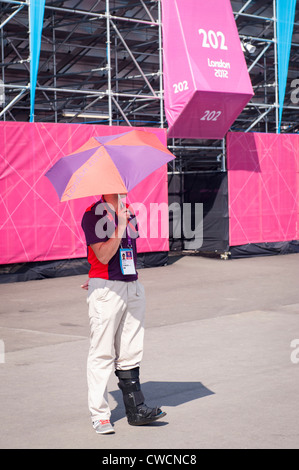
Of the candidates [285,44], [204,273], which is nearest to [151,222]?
[204,273]

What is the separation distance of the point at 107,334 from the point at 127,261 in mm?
515

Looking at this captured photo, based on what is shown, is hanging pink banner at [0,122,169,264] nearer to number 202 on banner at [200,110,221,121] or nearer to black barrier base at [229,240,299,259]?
number 202 on banner at [200,110,221,121]

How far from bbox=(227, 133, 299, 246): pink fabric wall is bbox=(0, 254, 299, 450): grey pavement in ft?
15.0

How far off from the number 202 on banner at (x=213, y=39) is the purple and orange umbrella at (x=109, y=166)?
9819 millimetres

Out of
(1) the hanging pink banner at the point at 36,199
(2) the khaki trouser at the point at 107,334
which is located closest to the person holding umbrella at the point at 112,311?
(2) the khaki trouser at the point at 107,334

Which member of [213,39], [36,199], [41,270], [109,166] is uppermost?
[213,39]

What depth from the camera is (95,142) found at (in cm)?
509

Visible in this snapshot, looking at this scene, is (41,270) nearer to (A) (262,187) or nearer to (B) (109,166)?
(A) (262,187)

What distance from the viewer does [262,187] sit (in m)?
17.0

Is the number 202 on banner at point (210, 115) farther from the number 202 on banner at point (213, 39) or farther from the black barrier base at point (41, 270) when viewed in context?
the black barrier base at point (41, 270)

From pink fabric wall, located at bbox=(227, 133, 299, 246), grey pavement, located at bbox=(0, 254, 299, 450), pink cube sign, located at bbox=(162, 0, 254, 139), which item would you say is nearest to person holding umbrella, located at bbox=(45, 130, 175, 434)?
grey pavement, located at bbox=(0, 254, 299, 450)

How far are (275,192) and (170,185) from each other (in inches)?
102

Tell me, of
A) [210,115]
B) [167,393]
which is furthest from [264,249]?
[167,393]

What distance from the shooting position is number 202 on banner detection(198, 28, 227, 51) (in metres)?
14.5
